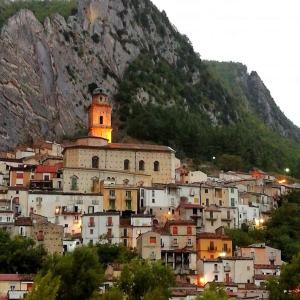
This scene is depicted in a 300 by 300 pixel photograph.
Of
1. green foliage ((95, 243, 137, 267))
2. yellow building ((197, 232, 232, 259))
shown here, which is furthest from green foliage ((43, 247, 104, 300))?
yellow building ((197, 232, 232, 259))


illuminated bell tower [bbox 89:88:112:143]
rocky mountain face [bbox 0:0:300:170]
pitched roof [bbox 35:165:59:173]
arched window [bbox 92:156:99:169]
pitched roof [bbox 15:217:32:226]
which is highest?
rocky mountain face [bbox 0:0:300:170]

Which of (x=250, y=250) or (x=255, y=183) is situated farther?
(x=255, y=183)

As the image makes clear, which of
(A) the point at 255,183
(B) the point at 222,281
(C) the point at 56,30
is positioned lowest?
(B) the point at 222,281

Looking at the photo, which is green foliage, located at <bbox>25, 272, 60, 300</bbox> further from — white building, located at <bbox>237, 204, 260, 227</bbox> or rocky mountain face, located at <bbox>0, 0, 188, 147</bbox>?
rocky mountain face, located at <bbox>0, 0, 188, 147</bbox>

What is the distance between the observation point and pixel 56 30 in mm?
133000

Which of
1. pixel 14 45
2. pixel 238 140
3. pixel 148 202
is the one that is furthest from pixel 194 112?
pixel 148 202

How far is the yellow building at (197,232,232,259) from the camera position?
2677 inches

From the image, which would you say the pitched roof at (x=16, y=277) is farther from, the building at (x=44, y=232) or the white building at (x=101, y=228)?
the white building at (x=101, y=228)

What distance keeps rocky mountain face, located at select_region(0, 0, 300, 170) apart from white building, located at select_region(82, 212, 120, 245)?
4183 centimetres

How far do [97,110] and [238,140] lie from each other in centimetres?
2923

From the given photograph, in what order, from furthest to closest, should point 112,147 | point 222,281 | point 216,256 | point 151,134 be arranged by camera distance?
point 151,134
point 112,147
point 216,256
point 222,281

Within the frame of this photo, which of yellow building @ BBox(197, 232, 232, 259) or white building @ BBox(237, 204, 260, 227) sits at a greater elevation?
white building @ BBox(237, 204, 260, 227)

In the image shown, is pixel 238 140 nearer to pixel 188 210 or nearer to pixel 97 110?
pixel 97 110

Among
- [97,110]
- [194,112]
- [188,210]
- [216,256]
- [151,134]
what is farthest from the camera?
[194,112]
